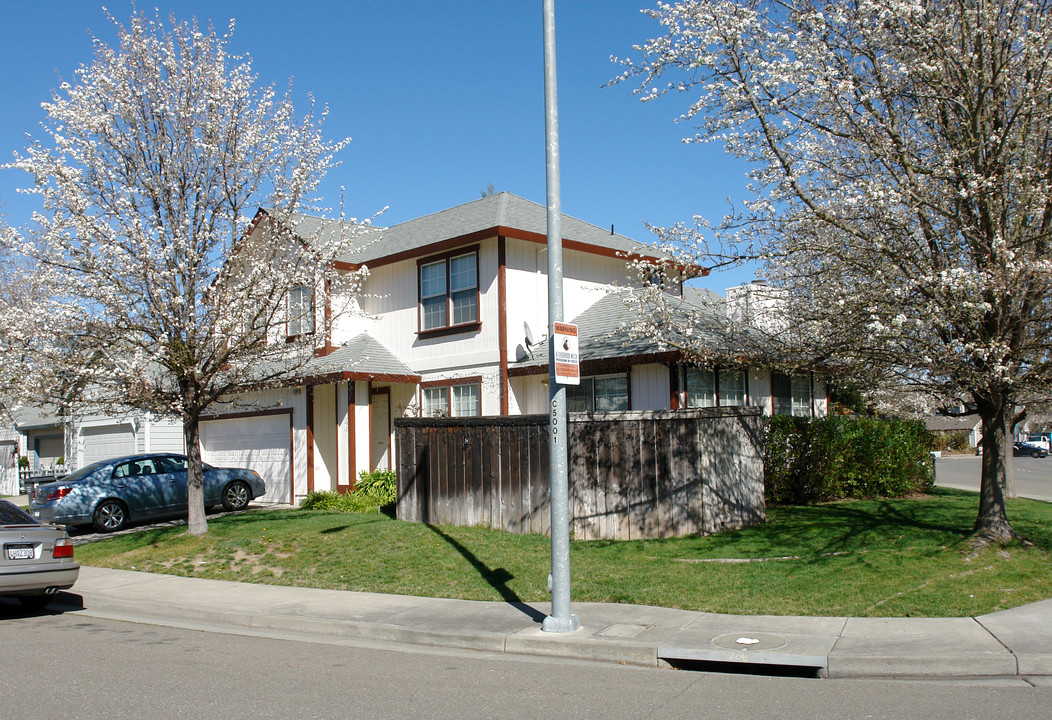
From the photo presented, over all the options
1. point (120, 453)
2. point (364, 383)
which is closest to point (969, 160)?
point (364, 383)

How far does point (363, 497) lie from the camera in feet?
56.7

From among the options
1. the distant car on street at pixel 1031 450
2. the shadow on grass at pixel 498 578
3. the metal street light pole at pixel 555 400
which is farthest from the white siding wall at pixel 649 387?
the distant car on street at pixel 1031 450

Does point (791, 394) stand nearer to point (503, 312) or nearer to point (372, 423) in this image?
point (503, 312)

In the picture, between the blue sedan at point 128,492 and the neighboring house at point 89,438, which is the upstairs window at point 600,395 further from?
the neighboring house at point 89,438

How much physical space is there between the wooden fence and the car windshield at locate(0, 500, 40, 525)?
245 inches

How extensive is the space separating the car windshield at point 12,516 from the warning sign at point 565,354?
7.18 m

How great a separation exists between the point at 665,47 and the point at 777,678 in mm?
8265

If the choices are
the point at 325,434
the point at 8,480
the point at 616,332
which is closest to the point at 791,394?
the point at 616,332

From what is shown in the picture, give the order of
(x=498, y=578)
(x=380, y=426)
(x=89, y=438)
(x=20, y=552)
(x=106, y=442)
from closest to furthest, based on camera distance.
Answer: (x=20, y=552)
(x=498, y=578)
(x=380, y=426)
(x=106, y=442)
(x=89, y=438)

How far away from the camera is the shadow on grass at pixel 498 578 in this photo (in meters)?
8.98

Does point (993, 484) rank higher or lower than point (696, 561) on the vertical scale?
higher

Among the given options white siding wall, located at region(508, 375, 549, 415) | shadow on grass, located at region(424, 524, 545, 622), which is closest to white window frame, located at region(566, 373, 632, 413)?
white siding wall, located at region(508, 375, 549, 415)

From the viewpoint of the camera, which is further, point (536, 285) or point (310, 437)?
point (310, 437)

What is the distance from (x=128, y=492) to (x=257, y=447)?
13.4 ft
